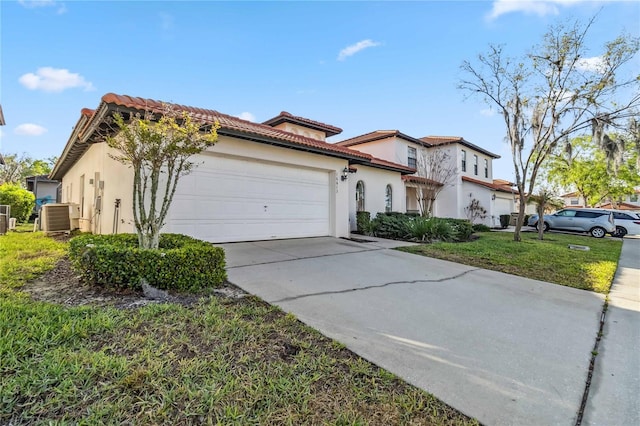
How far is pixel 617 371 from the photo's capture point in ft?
8.59

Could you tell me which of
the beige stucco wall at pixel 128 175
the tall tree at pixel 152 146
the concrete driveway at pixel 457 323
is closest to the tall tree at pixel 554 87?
the beige stucco wall at pixel 128 175

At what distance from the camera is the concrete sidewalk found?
2047 millimetres

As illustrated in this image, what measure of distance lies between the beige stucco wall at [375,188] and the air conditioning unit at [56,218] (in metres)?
10.5

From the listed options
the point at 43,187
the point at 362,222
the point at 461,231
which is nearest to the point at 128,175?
the point at 362,222

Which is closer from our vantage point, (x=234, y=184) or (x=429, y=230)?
(x=234, y=184)

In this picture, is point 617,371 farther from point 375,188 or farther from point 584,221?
point 584,221

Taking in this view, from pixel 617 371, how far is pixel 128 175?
8.39 m

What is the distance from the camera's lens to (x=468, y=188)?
20656 millimetres

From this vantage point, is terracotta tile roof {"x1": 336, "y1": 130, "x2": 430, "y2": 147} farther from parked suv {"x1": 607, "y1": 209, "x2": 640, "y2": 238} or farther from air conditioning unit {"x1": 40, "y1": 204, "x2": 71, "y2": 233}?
air conditioning unit {"x1": 40, "y1": 204, "x2": 71, "y2": 233}

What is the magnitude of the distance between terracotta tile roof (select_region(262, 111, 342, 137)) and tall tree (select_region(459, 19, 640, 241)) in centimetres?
676

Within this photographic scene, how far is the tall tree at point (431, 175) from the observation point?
48.8 ft

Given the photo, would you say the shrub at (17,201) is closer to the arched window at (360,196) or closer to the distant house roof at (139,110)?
the distant house roof at (139,110)

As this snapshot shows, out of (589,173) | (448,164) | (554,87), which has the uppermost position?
(554,87)

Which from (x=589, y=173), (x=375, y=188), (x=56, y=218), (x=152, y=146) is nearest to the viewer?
(x=152, y=146)
